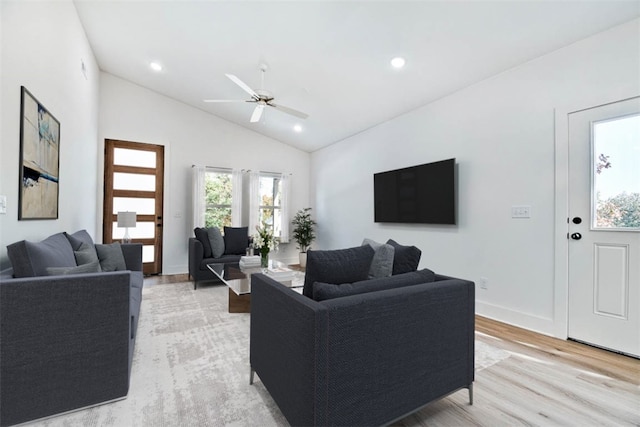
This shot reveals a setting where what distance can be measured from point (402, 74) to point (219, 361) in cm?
349

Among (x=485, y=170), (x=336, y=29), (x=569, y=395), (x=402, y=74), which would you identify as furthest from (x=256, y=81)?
(x=569, y=395)

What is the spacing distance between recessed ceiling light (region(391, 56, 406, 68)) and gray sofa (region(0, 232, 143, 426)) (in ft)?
10.4

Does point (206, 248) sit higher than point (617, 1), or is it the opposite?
point (617, 1)

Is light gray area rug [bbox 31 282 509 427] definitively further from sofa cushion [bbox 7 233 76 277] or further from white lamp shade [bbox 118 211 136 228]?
white lamp shade [bbox 118 211 136 228]

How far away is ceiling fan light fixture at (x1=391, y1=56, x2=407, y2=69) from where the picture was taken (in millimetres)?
3118

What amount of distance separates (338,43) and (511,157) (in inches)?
86.2

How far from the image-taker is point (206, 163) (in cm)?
584

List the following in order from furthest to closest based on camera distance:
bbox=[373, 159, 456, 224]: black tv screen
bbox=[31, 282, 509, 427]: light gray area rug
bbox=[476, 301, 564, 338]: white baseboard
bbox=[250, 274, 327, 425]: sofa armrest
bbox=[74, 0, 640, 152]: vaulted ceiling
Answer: bbox=[373, 159, 456, 224]: black tv screen < bbox=[476, 301, 564, 338]: white baseboard < bbox=[74, 0, 640, 152]: vaulted ceiling < bbox=[31, 282, 509, 427]: light gray area rug < bbox=[250, 274, 327, 425]: sofa armrest

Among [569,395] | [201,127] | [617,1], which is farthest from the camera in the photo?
[201,127]

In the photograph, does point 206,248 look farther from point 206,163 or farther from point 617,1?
point 617,1

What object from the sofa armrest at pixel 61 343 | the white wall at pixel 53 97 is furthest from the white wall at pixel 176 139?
the sofa armrest at pixel 61 343

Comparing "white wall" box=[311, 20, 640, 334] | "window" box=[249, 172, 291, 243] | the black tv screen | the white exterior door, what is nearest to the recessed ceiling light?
"white wall" box=[311, 20, 640, 334]

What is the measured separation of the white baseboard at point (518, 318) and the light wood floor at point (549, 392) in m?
0.24

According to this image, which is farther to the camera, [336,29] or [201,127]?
[201,127]
